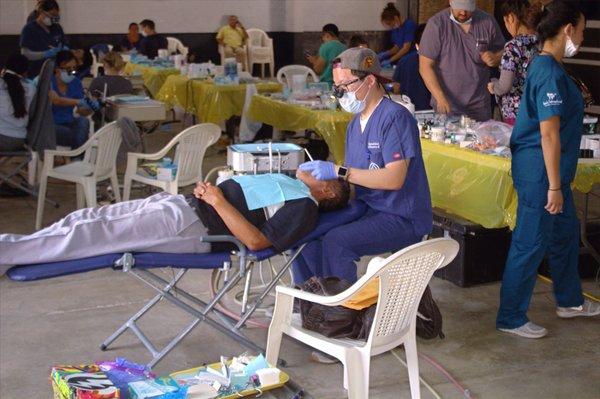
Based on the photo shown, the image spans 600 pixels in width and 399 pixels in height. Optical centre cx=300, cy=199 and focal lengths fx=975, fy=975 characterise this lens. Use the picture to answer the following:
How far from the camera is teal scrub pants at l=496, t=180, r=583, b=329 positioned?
4.02 metres

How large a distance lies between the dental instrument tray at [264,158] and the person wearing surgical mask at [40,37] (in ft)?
17.4

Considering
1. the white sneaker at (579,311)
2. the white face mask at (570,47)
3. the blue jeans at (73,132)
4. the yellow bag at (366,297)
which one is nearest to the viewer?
the yellow bag at (366,297)

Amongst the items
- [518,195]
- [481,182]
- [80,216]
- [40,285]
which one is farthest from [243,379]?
[40,285]

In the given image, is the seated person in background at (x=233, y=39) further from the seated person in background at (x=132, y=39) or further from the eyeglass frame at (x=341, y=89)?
the eyeglass frame at (x=341, y=89)

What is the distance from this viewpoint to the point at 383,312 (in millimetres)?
3088

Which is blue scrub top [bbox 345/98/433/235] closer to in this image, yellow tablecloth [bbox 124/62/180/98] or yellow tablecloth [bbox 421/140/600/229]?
yellow tablecloth [bbox 421/140/600/229]

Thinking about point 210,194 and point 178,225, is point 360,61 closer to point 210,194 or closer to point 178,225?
point 210,194

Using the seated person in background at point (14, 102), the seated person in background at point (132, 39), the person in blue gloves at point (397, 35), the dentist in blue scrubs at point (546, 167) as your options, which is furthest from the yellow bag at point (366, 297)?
the seated person in background at point (132, 39)

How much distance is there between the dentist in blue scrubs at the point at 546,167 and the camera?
3857 mm

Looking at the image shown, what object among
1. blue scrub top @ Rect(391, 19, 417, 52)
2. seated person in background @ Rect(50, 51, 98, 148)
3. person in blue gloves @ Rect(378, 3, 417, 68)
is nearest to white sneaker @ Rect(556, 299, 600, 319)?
seated person in background @ Rect(50, 51, 98, 148)

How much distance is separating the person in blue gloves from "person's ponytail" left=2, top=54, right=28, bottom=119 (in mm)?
5170

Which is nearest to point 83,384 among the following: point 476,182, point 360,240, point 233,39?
point 360,240

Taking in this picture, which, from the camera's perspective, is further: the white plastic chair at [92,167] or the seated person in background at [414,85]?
the seated person in background at [414,85]

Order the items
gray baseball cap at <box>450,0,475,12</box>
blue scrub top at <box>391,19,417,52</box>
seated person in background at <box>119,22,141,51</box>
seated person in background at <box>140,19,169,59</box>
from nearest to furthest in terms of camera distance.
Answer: gray baseball cap at <box>450,0,475,12</box> → blue scrub top at <box>391,19,417,52</box> → seated person in background at <box>140,19,169,59</box> → seated person in background at <box>119,22,141,51</box>
